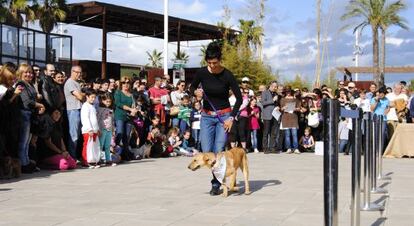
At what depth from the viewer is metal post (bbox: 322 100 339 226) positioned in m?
4.53

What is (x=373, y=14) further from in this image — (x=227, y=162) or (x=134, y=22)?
(x=227, y=162)

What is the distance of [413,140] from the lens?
16500 millimetres

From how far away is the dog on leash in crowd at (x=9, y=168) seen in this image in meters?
10.2

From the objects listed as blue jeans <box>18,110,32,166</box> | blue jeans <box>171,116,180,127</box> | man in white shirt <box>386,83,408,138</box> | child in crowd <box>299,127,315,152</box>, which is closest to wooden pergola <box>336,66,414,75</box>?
man in white shirt <box>386,83,408,138</box>

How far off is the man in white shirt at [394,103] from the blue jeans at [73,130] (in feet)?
31.0

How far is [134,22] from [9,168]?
1121 inches

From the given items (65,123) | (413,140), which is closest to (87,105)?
(65,123)

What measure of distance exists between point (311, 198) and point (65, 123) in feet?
20.0

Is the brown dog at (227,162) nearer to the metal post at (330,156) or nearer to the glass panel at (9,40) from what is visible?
the metal post at (330,156)

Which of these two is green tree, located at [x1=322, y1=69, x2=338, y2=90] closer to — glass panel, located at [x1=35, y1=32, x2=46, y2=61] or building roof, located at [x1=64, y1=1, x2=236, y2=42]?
building roof, located at [x1=64, y1=1, x2=236, y2=42]

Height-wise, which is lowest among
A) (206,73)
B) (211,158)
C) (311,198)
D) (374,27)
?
(311,198)

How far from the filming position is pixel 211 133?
9031 mm

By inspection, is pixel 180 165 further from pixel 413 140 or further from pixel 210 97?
pixel 413 140

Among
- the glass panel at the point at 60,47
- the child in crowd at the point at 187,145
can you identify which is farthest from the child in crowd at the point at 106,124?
the glass panel at the point at 60,47
